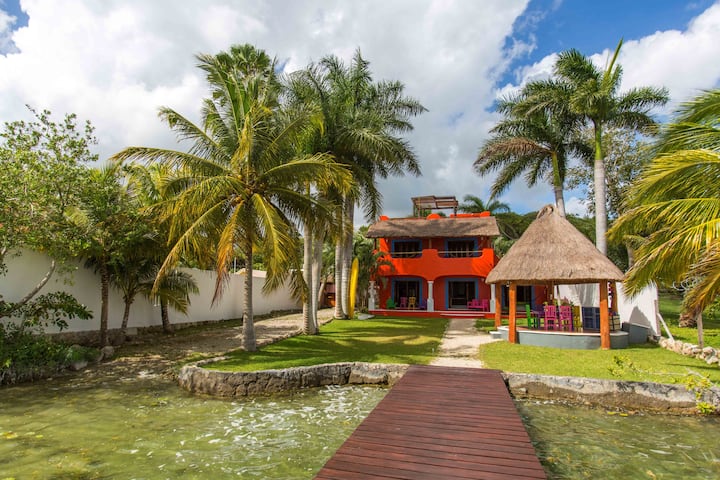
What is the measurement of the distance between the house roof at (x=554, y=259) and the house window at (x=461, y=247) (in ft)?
32.3

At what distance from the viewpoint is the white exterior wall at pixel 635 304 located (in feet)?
44.3

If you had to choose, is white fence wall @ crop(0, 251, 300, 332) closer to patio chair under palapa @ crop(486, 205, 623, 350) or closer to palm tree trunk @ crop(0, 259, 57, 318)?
palm tree trunk @ crop(0, 259, 57, 318)

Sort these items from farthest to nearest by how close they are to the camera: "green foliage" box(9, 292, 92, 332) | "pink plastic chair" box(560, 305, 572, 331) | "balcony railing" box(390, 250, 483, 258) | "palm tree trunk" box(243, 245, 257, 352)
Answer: "balcony railing" box(390, 250, 483, 258) < "pink plastic chair" box(560, 305, 572, 331) < "palm tree trunk" box(243, 245, 257, 352) < "green foliage" box(9, 292, 92, 332)

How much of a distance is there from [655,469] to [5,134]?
519 inches

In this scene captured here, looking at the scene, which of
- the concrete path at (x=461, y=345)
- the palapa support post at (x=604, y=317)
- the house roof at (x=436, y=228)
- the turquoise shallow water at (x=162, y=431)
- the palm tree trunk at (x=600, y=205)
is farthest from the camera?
the house roof at (x=436, y=228)

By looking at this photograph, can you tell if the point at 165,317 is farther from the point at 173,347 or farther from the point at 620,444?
the point at 620,444

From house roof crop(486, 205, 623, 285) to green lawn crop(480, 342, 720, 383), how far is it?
6.98 feet

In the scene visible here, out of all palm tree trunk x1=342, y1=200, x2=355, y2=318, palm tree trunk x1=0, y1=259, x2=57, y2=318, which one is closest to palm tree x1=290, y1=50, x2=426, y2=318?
palm tree trunk x1=342, y1=200, x2=355, y2=318

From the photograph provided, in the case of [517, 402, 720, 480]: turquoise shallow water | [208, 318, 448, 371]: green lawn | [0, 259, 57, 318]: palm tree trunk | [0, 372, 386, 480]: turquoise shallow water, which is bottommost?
[517, 402, 720, 480]: turquoise shallow water

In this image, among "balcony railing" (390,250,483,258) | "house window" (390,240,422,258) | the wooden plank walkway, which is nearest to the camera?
the wooden plank walkway

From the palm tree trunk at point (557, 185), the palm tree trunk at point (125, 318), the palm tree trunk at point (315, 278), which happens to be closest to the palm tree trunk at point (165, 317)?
the palm tree trunk at point (125, 318)

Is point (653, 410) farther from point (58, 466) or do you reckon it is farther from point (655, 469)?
point (58, 466)

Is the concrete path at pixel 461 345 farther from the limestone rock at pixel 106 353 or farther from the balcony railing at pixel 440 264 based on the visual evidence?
the limestone rock at pixel 106 353

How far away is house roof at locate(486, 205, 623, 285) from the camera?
488 inches
